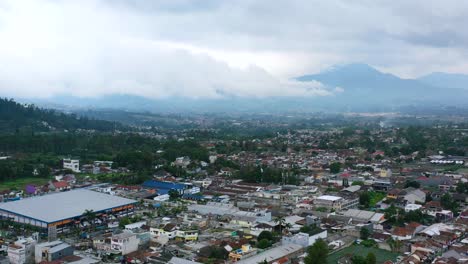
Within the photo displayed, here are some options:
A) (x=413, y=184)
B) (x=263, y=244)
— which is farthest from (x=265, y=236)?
(x=413, y=184)

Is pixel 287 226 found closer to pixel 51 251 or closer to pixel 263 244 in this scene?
pixel 263 244

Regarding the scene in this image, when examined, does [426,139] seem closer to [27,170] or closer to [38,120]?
[27,170]

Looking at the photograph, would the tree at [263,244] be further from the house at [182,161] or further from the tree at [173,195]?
the house at [182,161]

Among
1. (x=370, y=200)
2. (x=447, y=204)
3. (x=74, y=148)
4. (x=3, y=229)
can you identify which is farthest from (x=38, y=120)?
(x=447, y=204)

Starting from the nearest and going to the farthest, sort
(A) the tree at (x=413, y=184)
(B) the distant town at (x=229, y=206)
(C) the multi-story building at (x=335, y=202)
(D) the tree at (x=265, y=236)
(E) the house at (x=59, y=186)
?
1. (B) the distant town at (x=229, y=206)
2. (D) the tree at (x=265, y=236)
3. (C) the multi-story building at (x=335, y=202)
4. (A) the tree at (x=413, y=184)
5. (E) the house at (x=59, y=186)

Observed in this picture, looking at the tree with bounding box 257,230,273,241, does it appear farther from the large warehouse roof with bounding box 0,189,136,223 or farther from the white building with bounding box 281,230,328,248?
the large warehouse roof with bounding box 0,189,136,223

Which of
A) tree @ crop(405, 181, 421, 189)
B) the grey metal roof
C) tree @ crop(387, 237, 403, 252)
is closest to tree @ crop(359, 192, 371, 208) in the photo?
tree @ crop(405, 181, 421, 189)

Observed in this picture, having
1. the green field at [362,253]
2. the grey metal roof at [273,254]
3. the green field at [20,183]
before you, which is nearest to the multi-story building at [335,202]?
the green field at [362,253]
